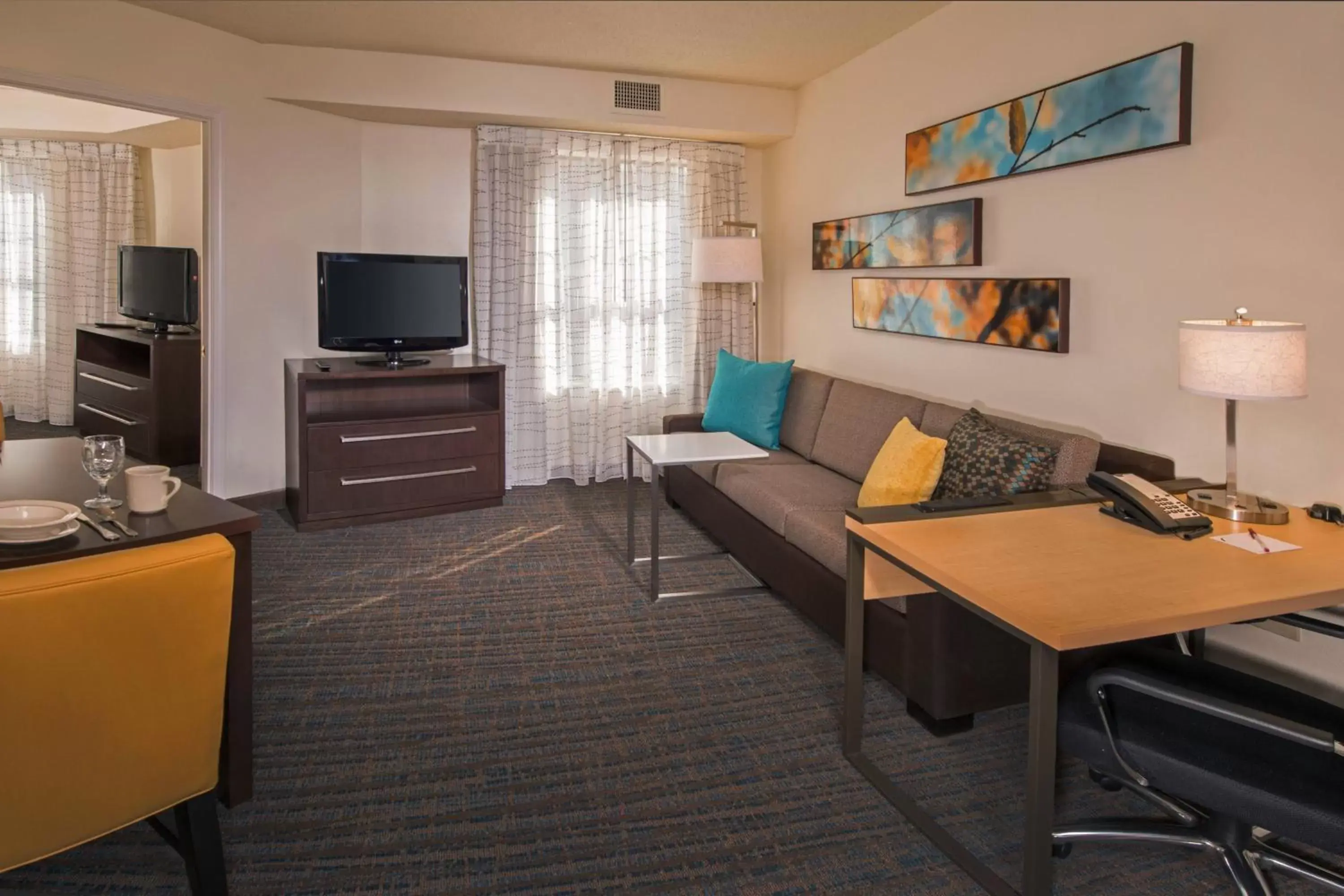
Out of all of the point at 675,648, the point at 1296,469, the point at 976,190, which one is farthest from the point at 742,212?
the point at 1296,469

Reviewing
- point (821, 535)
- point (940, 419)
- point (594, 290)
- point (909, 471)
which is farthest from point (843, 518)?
point (594, 290)

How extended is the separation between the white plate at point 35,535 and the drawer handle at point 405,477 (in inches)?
113

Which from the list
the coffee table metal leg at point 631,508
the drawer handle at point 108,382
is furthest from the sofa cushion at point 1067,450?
the drawer handle at point 108,382

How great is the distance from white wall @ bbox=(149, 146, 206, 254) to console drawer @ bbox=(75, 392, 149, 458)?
1.33 metres

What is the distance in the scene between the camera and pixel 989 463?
2838 mm

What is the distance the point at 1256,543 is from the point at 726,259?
135 inches

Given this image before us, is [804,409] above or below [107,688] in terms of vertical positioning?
above

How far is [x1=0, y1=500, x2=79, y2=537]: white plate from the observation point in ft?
5.74

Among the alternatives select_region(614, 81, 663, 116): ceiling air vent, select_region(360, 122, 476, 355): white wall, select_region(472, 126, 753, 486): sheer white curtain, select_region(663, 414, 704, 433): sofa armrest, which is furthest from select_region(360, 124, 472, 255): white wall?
select_region(663, 414, 704, 433): sofa armrest

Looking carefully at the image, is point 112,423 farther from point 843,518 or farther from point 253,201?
point 843,518

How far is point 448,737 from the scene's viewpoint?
2541 millimetres

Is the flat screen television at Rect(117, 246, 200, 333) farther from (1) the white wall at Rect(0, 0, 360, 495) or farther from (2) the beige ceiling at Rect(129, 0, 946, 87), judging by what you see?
(2) the beige ceiling at Rect(129, 0, 946, 87)

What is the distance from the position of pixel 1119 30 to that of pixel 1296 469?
5.01ft

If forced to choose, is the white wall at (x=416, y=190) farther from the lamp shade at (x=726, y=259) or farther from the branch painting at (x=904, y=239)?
the branch painting at (x=904, y=239)
